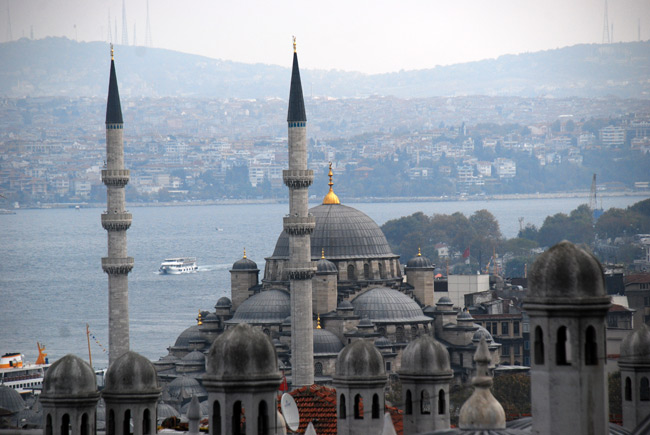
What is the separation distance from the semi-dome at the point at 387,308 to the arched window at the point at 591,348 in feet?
162

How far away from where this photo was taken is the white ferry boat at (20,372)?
8472 cm

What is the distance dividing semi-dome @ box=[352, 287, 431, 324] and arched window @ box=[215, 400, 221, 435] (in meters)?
48.0

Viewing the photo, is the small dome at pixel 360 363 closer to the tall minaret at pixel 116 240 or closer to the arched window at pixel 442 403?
the arched window at pixel 442 403

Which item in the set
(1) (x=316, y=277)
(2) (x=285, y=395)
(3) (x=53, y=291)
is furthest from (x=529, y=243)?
(2) (x=285, y=395)

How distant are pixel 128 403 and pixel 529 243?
130m

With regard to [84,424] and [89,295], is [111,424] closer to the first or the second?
[84,424]

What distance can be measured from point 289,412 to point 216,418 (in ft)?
38.9

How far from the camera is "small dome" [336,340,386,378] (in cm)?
2552

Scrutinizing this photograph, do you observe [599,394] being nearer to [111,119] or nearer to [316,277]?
[111,119]

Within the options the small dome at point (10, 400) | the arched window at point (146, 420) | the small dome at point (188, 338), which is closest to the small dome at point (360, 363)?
the arched window at point (146, 420)

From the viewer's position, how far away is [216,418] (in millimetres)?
18984

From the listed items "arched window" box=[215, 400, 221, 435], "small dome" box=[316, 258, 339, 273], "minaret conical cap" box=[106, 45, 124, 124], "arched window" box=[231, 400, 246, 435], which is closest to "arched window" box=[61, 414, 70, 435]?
"arched window" box=[215, 400, 221, 435]

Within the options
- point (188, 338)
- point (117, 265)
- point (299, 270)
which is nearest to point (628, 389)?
point (299, 270)

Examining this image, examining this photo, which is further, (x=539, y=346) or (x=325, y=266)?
(x=325, y=266)
